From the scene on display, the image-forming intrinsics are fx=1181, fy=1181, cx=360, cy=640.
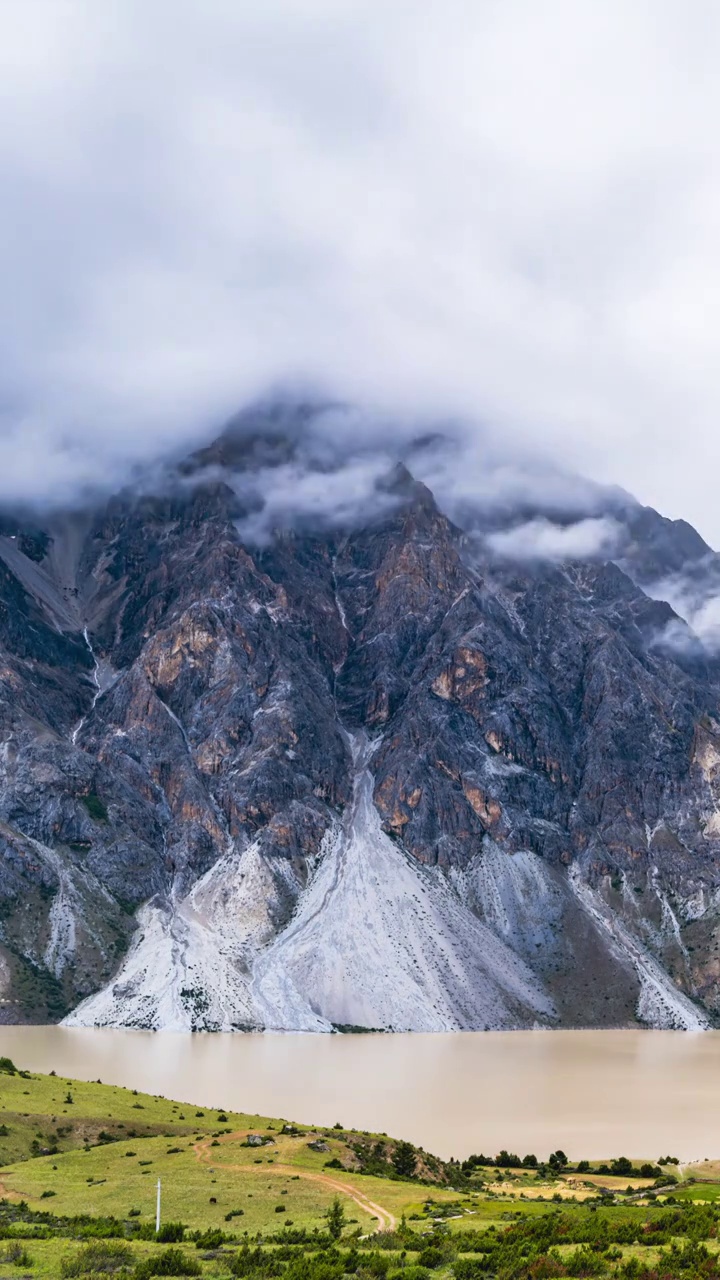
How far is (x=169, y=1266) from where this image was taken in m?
37.1

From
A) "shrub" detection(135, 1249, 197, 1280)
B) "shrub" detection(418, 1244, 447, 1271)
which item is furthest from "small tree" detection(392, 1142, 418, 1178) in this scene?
"shrub" detection(135, 1249, 197, 1280)

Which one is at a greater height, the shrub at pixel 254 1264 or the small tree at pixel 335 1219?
the small tree at pixel 335 1219

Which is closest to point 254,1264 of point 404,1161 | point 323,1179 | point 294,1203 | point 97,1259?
point 97,1259

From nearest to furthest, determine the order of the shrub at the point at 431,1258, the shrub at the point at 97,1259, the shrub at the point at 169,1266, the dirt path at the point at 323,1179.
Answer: the shrub at the point at 97,1259, the shrub at the point at 169,1266, the shrub at the point at 431,1258, the dirt path at the point at 323,1179

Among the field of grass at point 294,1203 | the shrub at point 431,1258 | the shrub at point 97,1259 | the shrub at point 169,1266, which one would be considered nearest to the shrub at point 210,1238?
the field of grass at point 294,1203

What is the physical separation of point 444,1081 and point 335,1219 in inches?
3224

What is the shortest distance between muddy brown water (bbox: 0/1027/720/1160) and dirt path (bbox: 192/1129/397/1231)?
1057 inches

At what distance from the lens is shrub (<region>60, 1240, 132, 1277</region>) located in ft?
119

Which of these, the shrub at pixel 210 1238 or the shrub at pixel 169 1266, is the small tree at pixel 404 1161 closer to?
the shrub at pixel 210 1238

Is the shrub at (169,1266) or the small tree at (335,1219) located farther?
the small tree at (335,1219)

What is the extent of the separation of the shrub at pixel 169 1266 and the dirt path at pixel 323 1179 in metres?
10.9

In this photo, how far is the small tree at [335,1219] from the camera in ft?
Result: 146

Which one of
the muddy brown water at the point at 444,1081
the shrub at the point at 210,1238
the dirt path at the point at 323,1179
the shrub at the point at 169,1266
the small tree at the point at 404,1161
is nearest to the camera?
the shrub at the point at 169,1266

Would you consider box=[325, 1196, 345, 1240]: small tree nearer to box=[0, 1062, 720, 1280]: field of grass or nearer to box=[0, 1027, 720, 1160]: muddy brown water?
box=[0, 1062, 720, 1280]: field of grass
